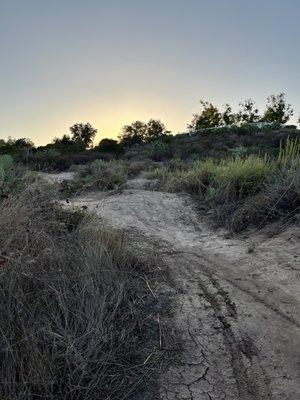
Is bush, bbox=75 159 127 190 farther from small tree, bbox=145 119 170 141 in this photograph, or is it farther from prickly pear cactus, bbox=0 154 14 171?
small tree, bbox=145 119 170 141

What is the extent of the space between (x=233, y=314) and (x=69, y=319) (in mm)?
1307

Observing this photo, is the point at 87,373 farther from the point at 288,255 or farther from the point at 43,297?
the point at 288,255

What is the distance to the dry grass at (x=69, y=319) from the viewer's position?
2414 millimetres

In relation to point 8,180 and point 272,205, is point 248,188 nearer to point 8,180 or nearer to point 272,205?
point 272,205

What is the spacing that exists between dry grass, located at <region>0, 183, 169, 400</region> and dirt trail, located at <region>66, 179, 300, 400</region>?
10.9 inches

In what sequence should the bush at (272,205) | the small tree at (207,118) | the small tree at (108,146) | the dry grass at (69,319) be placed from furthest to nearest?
the small tree at (207,118) < the small tree at (108,146) < the bush at (272,205) < the dry grass at (69,319)

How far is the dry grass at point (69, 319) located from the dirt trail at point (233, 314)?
0.28 m

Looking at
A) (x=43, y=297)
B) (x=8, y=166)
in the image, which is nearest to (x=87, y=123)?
(x=8, y=166)

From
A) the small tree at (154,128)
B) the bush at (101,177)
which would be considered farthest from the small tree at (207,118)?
the bush at (101,177)

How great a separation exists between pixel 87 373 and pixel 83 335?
24cm

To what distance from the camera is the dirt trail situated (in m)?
2.64

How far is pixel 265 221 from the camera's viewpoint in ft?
18.9

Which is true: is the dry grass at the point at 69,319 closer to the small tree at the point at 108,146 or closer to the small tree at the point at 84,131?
the small tree at the point at 108,146

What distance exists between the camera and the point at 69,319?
2.88 metres
